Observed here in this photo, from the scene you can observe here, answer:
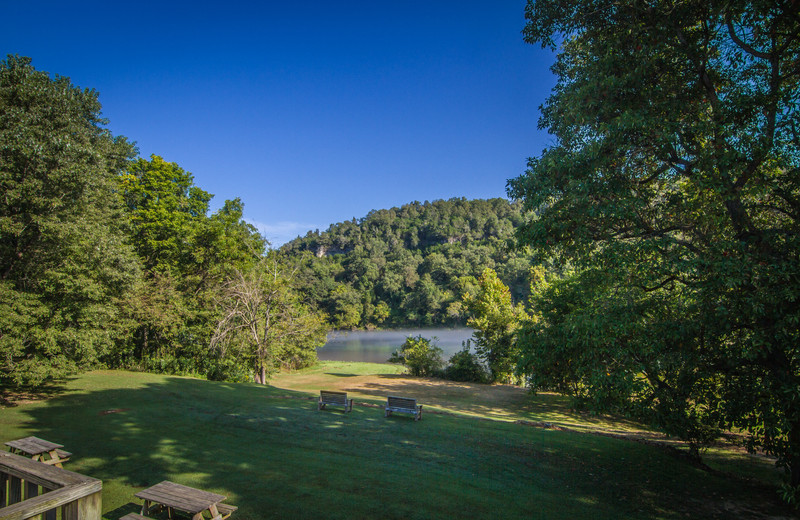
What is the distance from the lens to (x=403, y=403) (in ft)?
41.7

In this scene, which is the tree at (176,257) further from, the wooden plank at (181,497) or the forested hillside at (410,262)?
the forested hillside at (410,262)

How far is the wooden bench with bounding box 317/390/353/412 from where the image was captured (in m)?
13.0

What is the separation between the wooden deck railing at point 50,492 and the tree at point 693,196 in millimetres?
7726

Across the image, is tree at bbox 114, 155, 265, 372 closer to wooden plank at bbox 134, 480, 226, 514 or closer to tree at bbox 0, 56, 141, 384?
tree at bbox 0, 56, 141, 384

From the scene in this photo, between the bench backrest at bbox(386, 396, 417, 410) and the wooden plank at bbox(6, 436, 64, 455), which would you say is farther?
the bench backrest at bbox(386, 396, 417, 410)

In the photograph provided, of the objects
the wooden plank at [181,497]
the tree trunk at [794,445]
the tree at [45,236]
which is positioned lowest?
the wooden plank at [181,497]

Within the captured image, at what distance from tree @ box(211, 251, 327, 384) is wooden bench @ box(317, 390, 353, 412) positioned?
29.2 feet

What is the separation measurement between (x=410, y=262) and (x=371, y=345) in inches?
1747

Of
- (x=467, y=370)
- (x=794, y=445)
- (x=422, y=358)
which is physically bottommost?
(x=467, y=370)

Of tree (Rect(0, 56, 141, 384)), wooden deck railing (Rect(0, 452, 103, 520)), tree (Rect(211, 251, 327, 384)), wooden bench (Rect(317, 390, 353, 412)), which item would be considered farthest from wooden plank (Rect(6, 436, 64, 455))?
tree (Rect(211, 251, 327, 384))

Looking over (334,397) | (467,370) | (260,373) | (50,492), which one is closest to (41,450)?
(50,492)

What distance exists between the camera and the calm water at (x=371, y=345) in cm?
4797

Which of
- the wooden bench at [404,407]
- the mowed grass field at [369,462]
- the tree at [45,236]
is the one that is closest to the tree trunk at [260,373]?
the mowed grass field at [369,462]

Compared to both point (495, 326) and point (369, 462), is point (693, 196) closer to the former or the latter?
point (369, 462)
